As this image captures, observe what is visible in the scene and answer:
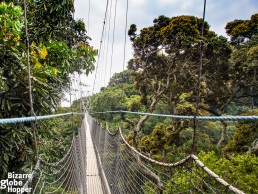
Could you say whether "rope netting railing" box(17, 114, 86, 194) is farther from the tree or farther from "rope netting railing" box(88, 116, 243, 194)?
the tree

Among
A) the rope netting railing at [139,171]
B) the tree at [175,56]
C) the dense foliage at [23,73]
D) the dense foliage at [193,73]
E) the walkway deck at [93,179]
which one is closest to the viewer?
the rope netting railing at [139,171]

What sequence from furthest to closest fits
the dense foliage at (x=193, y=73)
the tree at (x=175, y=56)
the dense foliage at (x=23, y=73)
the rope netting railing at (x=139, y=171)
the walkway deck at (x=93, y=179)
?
the tree at (x=175, y=56), the dense foliage at (x=193, y=73), the walkway deck at (x=93, y=179), the dense foliage at (x=23, y=73), the rope netting railing at (x=139, y=171)

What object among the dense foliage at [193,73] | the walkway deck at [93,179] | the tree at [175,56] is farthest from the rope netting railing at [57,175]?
the tree at [175,56]

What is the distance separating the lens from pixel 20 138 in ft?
4.41

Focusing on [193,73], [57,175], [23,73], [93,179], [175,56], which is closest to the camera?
[23,73]

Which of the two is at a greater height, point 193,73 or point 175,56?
point 175,56

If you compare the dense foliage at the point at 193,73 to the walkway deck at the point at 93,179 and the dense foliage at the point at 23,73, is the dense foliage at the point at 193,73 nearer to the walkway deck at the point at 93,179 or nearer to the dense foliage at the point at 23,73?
the walkway deck at the point at 93,179

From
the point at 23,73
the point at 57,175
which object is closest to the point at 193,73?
the point at 57,175

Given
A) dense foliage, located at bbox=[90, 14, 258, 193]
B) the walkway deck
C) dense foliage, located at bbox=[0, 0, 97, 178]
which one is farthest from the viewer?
dense foliage, located at bbox=[90, 14, 258, 193]

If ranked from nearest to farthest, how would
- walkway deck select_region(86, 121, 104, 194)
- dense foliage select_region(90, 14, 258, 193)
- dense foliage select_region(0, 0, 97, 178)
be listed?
dense foliage select_region(0, 0, 97, 178) < walkway deck select_region(86, 121, 104, 194) < dense foliage select_region(90, 14, 258, 193)

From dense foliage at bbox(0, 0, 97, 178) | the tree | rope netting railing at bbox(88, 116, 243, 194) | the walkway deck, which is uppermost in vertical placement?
the tree

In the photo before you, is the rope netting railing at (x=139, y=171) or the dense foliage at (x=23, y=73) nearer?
the rope netting railing at (x=139, y=171)

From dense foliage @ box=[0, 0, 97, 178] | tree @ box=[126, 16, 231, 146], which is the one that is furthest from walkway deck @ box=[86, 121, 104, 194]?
tree @ box=[126, 16, 231, 146]

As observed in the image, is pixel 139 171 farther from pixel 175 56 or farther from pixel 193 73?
pixel 193 73
